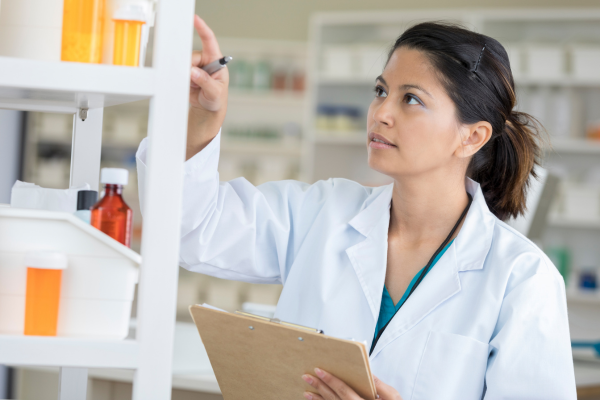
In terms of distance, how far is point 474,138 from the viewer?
1.43 m

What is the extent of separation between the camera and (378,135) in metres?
1.34

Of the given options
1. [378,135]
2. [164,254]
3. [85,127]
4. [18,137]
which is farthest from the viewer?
[18,137]

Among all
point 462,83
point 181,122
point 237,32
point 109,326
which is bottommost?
point 109,326

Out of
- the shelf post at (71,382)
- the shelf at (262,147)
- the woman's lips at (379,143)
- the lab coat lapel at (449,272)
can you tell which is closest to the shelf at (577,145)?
the shelf at (262,147)

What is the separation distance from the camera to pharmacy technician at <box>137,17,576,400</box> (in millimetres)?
1160

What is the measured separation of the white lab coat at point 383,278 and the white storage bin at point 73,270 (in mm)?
389

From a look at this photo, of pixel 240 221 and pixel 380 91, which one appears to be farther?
pixel 380 91

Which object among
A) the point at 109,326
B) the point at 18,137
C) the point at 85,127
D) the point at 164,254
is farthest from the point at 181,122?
the point at 18,137

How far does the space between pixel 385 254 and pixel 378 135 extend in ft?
0.92

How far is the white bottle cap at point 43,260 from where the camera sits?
685 millimetres

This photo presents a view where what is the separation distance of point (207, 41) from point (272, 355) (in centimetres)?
53

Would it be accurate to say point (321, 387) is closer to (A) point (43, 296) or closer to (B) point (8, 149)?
(A) point (43, 296)

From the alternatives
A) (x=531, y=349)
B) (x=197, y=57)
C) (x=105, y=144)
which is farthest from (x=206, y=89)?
(x=105, y=144)

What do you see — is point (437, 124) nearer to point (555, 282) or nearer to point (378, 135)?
point (378, 135)
